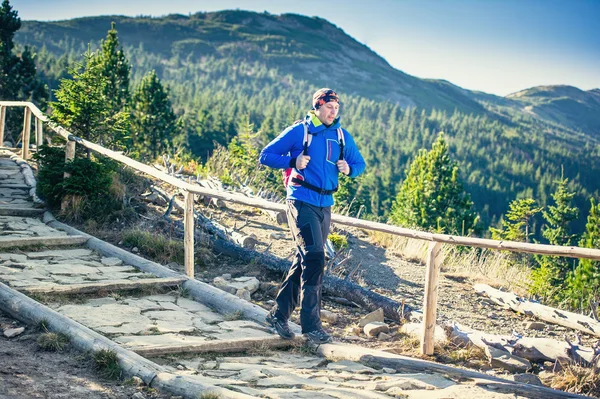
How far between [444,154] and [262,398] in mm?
53202

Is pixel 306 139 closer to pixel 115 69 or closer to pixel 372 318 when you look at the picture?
pixel 372 318

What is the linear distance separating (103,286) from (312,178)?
7.98 ft

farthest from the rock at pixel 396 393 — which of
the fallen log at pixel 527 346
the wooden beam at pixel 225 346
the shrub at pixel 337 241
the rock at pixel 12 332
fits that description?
the shrub at pixel 337 241

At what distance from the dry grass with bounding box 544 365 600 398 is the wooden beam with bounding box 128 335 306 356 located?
2.01 m

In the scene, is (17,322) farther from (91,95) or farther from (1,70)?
(1,70)

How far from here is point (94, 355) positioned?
4.16m

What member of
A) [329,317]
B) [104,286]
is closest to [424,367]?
[329,317]

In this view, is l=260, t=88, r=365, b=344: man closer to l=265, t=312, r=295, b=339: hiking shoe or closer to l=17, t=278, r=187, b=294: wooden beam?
l=265, t=312, r=295, b=339: hiking shoe

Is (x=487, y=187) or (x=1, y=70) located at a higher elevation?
(x=1, y=70)

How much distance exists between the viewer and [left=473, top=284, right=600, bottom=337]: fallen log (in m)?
6.55

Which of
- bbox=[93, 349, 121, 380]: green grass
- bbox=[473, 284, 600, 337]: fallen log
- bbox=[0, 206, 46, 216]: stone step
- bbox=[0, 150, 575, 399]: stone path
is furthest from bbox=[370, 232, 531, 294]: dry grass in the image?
bbox=[93, 349, 121, 380]: green grass

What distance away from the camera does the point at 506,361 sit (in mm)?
5070

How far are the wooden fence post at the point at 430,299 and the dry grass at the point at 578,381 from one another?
3.10 ft

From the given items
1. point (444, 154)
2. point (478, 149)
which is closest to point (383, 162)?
point (478, 149)
